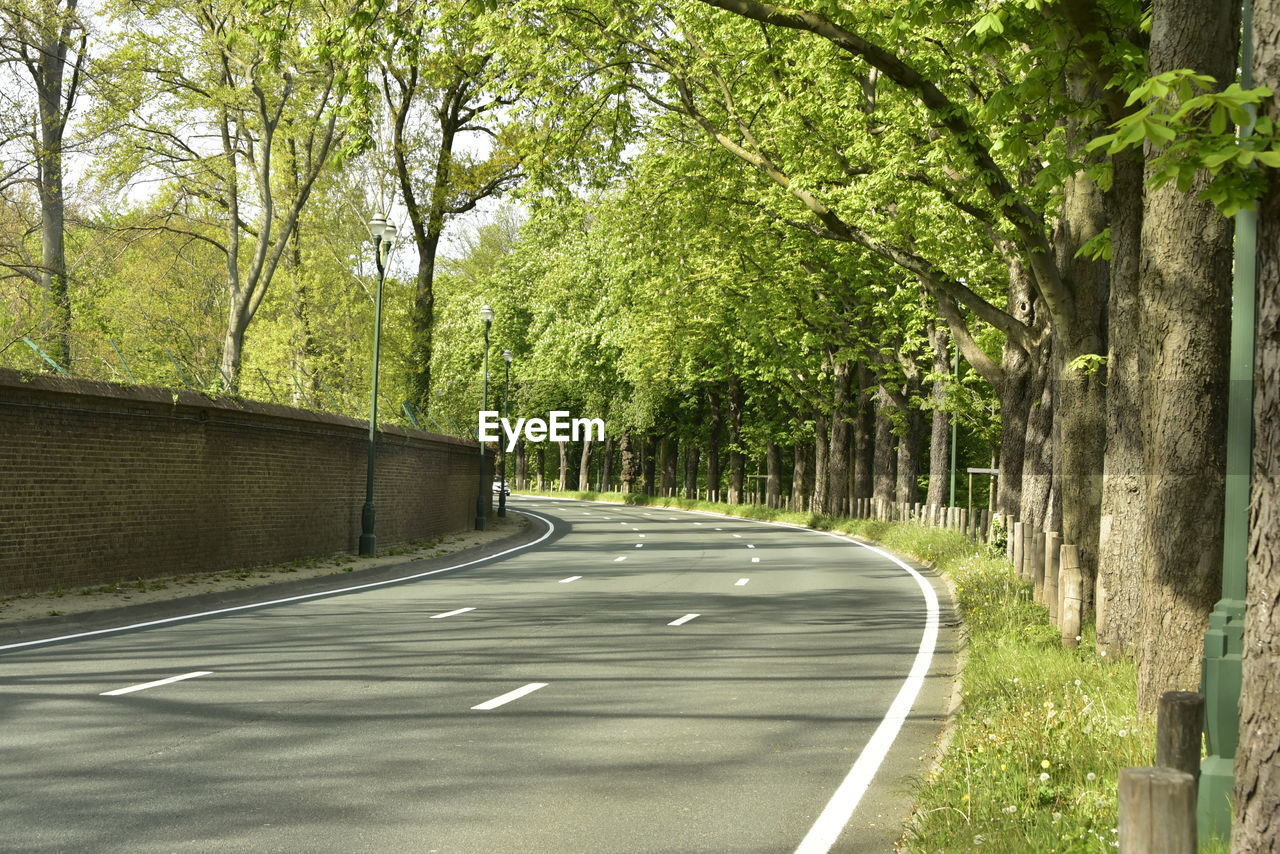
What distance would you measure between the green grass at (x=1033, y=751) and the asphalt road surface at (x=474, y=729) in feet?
1.32

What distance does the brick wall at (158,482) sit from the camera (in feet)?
51.3

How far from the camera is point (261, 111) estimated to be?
31297mm

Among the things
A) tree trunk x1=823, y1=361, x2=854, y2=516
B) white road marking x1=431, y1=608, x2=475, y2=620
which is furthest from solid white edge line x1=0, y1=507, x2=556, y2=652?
tree trunk x1=823, y1=361, x2=854, y2=516

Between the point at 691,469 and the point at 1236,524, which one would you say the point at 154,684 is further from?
the point at 691,469

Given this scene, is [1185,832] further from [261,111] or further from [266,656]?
[261,111]

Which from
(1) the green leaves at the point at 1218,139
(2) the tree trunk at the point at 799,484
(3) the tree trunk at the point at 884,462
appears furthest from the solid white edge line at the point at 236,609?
(2) the tree trunk at the point at 799,484

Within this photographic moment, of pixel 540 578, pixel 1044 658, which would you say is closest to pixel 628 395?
pixel 540 578

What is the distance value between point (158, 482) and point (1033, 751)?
14.5 meters

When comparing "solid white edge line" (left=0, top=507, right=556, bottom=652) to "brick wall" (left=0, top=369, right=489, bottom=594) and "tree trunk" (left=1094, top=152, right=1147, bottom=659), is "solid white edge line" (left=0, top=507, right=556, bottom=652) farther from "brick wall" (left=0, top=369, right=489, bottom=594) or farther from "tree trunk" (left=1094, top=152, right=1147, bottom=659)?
"tree trunk" (left=1094, top=152, right=1147, bottom=659)

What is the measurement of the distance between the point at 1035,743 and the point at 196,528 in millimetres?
15317

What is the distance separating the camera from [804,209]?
24328 mm

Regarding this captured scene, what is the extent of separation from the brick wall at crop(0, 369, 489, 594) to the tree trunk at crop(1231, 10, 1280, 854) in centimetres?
1399

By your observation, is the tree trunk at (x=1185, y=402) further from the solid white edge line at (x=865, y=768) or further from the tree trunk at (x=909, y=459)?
the tree trunk at (x=909, y=459)

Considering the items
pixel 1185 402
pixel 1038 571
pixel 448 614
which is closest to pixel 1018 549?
pixel 1038 571
